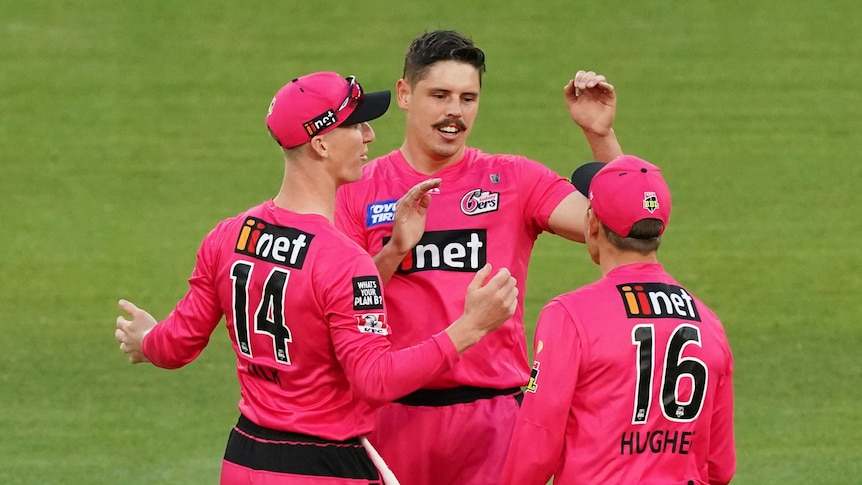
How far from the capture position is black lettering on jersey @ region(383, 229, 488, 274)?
5.31 meters

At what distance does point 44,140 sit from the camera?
14117mm

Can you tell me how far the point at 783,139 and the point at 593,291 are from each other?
10.2 meters

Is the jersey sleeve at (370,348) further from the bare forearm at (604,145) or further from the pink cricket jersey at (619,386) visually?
the bare forearm at (604,145)

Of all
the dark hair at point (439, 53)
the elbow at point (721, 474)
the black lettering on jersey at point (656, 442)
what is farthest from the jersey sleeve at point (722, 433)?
the dark hair at point (439, 53)

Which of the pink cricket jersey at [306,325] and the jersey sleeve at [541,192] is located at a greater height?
the jersey sleeve at [541,192]

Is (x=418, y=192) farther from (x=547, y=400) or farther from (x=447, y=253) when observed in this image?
(x=547, y=400)

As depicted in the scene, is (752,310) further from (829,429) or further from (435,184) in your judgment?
(435,184)

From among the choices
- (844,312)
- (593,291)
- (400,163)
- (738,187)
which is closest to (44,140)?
(738,187)

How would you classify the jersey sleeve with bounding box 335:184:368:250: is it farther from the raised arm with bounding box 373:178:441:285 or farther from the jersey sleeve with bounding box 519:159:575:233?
the jersey sleeve with bounding box 519:159:575:233

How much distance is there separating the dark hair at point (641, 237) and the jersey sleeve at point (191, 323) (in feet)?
4.59

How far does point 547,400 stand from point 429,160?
4.65 feet

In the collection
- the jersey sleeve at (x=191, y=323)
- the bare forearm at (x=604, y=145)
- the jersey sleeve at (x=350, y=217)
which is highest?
the bare forearm at (x=604, y=145)

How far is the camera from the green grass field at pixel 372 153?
9.45 m

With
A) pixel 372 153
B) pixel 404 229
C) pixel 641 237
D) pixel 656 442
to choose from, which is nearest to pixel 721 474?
pixel 656 442
